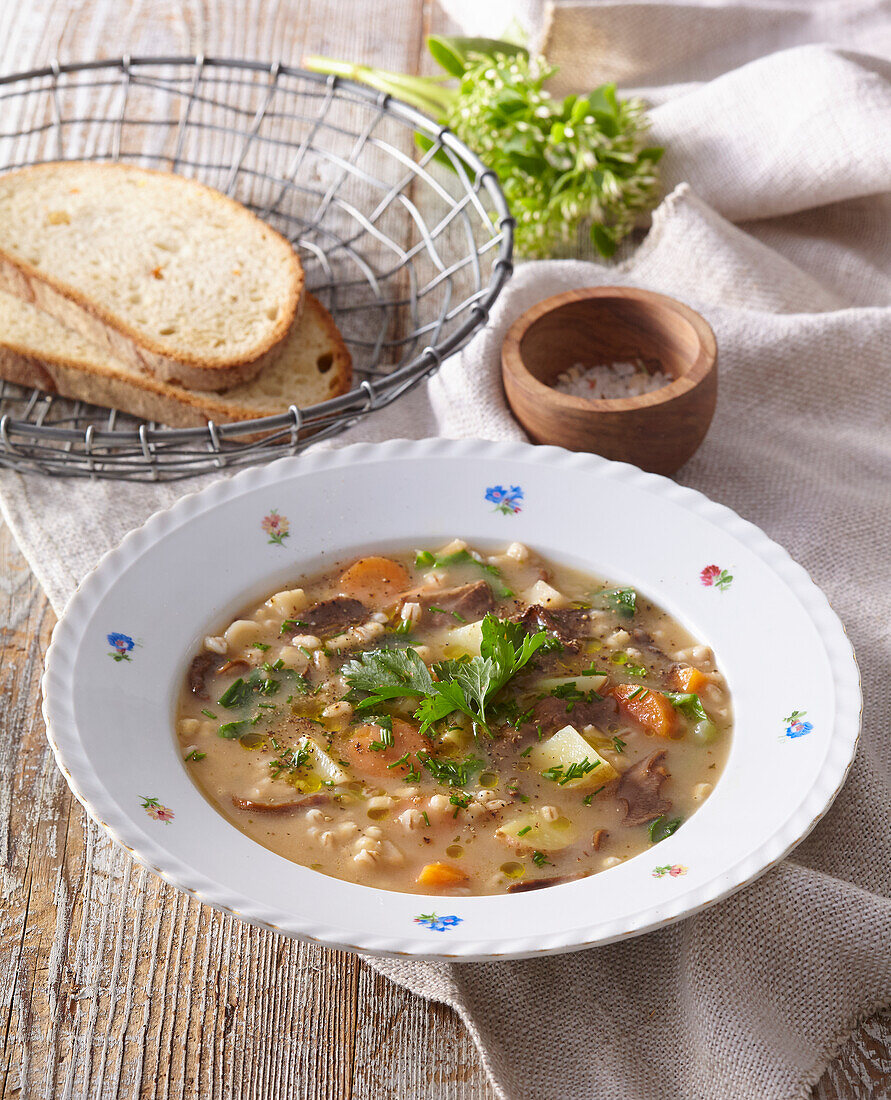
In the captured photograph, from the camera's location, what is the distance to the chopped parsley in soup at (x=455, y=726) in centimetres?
253

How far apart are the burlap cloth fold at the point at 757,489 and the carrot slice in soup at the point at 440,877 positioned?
243 mm

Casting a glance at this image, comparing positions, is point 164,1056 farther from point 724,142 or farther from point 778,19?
point 778,19

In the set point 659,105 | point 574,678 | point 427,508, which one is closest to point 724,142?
point 659,105

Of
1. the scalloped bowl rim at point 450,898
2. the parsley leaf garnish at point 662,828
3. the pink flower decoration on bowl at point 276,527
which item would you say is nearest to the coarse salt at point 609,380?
the scalloped bowl rim at point 450,898

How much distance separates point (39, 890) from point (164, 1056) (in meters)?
0.56

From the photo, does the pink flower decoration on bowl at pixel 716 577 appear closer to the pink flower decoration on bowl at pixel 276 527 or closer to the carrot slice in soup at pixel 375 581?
the carrot slice in soup at pixel 375 581

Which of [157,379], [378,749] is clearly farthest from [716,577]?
[157,379]

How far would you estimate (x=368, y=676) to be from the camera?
2.83m

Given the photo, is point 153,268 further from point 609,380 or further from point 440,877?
point 440,877

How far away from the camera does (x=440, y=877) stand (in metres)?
2.45

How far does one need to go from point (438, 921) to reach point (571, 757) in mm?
559

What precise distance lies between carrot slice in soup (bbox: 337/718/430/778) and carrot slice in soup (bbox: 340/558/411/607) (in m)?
0.51

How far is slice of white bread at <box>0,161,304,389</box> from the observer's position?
13.4 feet

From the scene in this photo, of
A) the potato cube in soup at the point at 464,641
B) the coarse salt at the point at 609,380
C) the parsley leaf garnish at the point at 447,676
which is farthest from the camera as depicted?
the coarse salt at the point at 609,380
